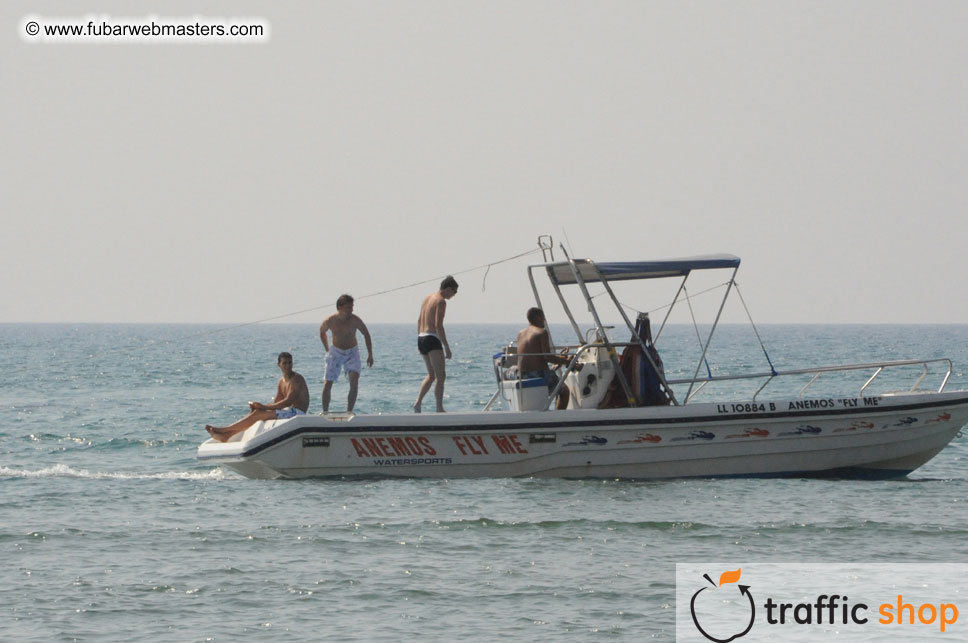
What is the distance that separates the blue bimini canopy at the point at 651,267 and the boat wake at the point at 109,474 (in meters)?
5.14

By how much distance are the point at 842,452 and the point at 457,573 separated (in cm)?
540

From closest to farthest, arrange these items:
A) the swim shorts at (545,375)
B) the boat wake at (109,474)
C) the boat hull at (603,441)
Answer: the boat hull at (603,441) < the swim shorts at (545,375) < the boat wake at (109,474)

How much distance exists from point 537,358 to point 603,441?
112 centimetres

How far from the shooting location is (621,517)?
11984mm

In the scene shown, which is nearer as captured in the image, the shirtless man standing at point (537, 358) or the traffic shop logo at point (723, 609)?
the traffic shop logo at point (723, 609)

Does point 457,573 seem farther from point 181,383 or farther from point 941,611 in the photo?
point 181,383

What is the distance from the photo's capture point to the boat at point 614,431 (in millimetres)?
13242

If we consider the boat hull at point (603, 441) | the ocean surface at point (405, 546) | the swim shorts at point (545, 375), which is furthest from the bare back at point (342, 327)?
the swim shorts at point (545, 375)

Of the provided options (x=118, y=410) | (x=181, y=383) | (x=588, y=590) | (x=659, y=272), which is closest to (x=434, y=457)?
(x=659, y=272)

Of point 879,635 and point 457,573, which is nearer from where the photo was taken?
point 879,635

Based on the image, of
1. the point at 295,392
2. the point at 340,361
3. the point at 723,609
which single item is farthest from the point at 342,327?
the point at 723,609

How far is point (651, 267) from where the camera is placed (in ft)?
44.7

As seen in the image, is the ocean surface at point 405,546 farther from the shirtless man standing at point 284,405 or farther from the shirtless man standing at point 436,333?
the shirtless man standing at point 436,333

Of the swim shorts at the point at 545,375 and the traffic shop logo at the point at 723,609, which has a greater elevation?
the swim shorts at the point at 545,375
